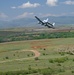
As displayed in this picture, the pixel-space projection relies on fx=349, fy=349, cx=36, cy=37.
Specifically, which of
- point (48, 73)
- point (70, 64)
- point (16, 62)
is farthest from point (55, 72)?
point (16, 62)

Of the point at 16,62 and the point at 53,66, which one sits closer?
the point at 53,66

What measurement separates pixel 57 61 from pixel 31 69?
364 inches

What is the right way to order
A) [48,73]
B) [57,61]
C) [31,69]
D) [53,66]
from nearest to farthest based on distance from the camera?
[48,73]
[31,69]
[53,66]
[57,61]

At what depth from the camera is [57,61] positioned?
185 feet

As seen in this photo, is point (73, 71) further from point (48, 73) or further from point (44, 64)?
point (44, 64)

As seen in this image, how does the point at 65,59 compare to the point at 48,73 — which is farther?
the point at 65,59

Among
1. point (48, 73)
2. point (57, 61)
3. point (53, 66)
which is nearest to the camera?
point (48, 73)

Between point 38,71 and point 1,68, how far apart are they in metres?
6.78

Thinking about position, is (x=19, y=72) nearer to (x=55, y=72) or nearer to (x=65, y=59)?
(x=55, y=72)

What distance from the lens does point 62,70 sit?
46281mm

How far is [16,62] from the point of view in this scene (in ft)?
187

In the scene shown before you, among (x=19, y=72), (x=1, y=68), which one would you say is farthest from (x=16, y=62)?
(x=19, y=72)

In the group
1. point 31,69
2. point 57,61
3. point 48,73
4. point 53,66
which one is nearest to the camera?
point 48,73

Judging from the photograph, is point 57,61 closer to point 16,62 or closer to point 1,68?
point 16,62
